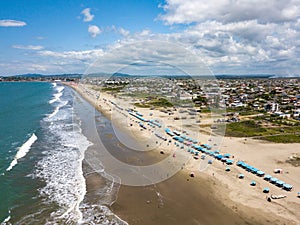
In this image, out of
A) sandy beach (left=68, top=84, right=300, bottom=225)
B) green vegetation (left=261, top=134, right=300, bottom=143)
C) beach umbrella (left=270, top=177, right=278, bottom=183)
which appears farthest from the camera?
green vegetation (left=261, top=134, right=300, bottom=143)

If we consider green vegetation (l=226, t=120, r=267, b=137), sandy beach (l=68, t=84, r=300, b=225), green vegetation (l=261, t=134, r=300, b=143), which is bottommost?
Answer: sandy beach (l=68, t=84, r=300, b=225)

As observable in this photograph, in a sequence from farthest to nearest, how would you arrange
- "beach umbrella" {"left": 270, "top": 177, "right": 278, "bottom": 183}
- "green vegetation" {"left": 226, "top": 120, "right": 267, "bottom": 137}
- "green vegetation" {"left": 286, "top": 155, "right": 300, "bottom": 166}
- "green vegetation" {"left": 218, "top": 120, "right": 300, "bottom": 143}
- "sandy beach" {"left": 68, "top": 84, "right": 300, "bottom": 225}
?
"green vegetation" {"left": 226, "top": 120, "right": 267, "bottom": 137}, "green vegetation" {"left": 218, "top": 120, "right": 300, "bottom": 143}, "green vegetation" {"left": 286, "top": 155, "right": 300, "bottom": 166}, "beach umbrella" {"left": 270, "top": 177, "right": 278, "bottom": 183}, "sandy beach" {"left": 68, "top": 84, "right": 300, "bottom": 225}

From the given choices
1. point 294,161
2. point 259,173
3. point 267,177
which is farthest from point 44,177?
point 294,161

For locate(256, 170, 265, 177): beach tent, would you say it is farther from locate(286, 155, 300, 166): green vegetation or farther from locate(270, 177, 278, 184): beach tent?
locate(286, 155, 300, 166): green vegetation

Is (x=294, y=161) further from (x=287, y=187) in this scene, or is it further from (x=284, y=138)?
(x=284, y=138)

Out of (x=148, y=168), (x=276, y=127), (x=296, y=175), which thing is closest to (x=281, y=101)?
(x=276, y=127)

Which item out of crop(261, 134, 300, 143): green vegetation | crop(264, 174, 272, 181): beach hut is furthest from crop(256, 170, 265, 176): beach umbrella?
crop(261, 134, 300, 143): green vegetation

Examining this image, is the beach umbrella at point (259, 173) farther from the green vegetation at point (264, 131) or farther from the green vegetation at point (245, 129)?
the green vegetation at point (245, 129)

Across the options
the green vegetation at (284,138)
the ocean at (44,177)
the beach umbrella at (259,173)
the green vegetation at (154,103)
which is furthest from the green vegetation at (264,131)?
the green vegetation at (154,103)

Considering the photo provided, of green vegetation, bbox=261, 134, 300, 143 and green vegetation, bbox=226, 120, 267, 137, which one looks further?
green vegetation, bbox=226, 120, 267, 137
